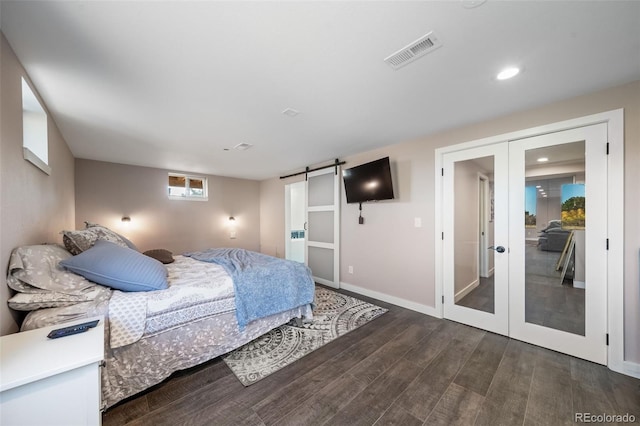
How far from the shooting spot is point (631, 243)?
6.11 feet

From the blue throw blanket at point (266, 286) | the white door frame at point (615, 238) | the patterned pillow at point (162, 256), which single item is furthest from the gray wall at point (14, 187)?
the white door frame at point (615, 238)

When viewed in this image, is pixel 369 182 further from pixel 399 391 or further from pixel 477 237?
pixel 399 391

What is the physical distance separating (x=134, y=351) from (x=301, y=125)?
2.51m

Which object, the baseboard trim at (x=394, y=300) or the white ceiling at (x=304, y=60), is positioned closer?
the white ceiling at (x=304, y=60)

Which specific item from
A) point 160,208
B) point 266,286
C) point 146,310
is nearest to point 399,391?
point 266,286

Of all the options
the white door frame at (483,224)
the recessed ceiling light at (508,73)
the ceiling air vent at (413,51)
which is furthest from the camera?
the white door frame at (483,224)

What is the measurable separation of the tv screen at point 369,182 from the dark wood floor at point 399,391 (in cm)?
196

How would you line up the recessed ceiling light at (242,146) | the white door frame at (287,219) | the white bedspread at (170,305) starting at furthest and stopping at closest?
the white door frame at (287,219) < the recessed ceiling light at (242,146) < the white bedspread at (170,305)

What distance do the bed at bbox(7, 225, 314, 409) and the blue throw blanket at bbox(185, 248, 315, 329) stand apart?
1 centimetres

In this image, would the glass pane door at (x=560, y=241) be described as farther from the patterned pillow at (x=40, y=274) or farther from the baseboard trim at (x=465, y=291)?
the patterned pillow at (x=40, y=274)

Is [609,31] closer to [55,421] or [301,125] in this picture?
[301,125]

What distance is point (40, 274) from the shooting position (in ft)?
4.74

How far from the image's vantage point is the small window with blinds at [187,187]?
4.89 metres

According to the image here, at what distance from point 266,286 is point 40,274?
61.8 inches
